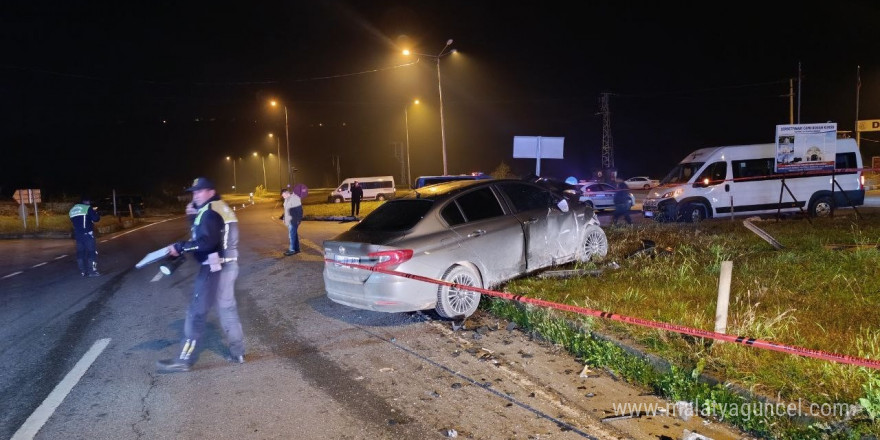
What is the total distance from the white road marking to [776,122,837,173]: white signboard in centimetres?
1499

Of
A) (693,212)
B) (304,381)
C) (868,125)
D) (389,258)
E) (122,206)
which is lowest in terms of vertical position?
(304,381)

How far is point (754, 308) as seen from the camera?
18.2 ft

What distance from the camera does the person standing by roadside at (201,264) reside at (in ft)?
17.4

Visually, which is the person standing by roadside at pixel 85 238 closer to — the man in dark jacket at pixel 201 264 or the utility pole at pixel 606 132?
the man in dark jacket at pixel 201 264

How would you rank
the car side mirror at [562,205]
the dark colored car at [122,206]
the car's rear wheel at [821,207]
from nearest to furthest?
the car side mirror at [562,205], the car's rear wheel at [821,207], the dark colored car at [122,206]

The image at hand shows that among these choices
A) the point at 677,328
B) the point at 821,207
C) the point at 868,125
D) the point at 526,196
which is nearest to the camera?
the point at 677,328

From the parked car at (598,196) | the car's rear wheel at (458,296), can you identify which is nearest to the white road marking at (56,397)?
the car's rear wheel at (458,296)

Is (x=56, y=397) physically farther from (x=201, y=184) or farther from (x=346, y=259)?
(x=346, y=259)

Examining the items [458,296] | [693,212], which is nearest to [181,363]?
[458,296]

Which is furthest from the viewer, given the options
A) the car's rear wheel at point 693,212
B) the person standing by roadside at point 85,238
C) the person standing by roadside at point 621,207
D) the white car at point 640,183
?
the white car at point 640,183

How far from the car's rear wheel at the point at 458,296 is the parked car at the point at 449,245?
12mm

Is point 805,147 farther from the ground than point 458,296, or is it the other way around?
point 805,147

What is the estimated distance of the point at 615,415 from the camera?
4066 millimetres

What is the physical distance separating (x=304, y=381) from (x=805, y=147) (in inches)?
556
